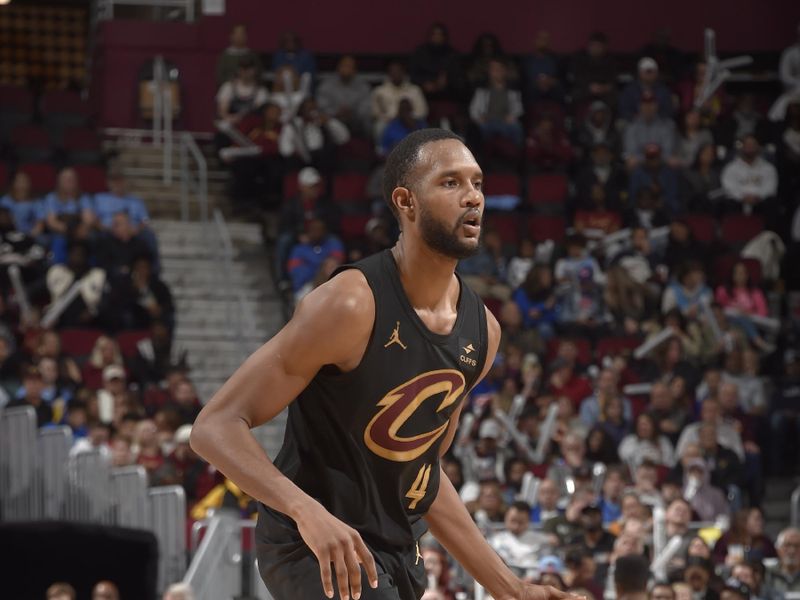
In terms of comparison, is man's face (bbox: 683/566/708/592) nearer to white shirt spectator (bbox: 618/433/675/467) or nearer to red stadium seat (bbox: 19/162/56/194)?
white shirt spectator (bbox: 618/433/675/467)

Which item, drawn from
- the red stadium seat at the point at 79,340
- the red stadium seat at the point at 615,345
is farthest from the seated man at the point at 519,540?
the red stadium seat at the point at 79,340

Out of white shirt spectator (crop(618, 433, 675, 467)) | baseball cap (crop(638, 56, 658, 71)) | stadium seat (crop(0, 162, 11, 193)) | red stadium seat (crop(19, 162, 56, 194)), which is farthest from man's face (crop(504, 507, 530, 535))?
baseball cap (crop(638, 56, 658, 71))

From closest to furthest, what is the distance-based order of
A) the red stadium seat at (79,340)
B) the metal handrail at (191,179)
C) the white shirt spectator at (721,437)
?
the white shirt spectator at (721,437), the red stadium seat at (79,340), the metal handrail at (191,179)

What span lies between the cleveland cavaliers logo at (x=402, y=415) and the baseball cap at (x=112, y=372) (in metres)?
8.36

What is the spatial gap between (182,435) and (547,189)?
595cm

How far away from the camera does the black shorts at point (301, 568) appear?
157 inches

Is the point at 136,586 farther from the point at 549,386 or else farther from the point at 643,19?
the point at 643,19

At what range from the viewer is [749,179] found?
16.4 m

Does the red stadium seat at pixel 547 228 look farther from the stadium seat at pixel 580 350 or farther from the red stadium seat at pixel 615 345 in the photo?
the stadium seat at pixel 580 350

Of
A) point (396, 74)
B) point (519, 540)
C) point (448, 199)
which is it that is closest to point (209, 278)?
point (396, 74)

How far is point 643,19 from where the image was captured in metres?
19.5

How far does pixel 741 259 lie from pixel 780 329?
2.64 feet

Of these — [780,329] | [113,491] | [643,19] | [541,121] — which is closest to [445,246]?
[113,491]

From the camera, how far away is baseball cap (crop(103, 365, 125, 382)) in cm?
1226
